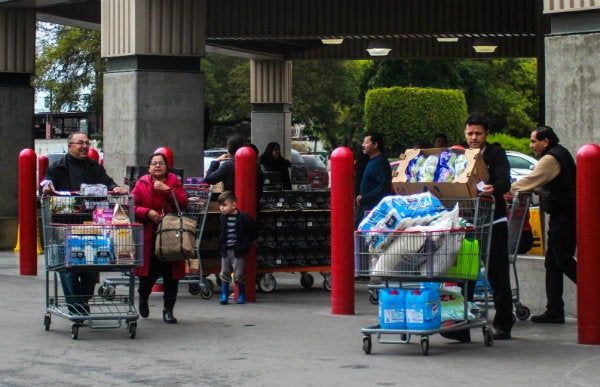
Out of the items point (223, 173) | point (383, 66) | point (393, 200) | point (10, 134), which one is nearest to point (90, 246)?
point (393, 200)

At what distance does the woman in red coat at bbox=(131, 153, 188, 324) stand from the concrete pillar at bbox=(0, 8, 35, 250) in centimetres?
1049

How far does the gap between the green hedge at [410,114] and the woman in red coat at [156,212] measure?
3118 cm

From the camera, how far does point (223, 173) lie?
15086mm

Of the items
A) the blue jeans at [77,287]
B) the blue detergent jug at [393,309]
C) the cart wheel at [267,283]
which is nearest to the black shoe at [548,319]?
the blue detergent jug at [393,309]

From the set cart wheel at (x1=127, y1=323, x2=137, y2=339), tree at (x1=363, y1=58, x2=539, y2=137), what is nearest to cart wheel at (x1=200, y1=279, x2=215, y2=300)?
cart wheel at (x1=127, y1=323, x2=137, y2=339)

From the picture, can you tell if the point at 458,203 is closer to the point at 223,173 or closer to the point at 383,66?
the point at 223,173

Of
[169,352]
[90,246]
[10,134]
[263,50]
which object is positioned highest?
[263,50]

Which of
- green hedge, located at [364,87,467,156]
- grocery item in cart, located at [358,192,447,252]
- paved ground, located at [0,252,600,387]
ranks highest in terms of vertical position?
green hedge, located at [364,87,467,156]

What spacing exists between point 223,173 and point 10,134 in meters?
8.65

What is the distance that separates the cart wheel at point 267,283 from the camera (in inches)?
628

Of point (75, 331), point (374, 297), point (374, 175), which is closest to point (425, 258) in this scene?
point (75, 331)

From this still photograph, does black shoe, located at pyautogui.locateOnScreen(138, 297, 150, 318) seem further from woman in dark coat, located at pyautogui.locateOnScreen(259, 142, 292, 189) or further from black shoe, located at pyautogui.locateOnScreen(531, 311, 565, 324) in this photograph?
woman in dark coat, located at pyautogui.locateOnScreen(259, 142, 292, 189)

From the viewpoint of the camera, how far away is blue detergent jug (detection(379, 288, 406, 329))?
33.8ft

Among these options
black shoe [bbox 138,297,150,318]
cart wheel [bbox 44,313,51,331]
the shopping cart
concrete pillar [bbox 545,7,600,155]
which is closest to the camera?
cart wheel [bbox 44,313,51,331]
